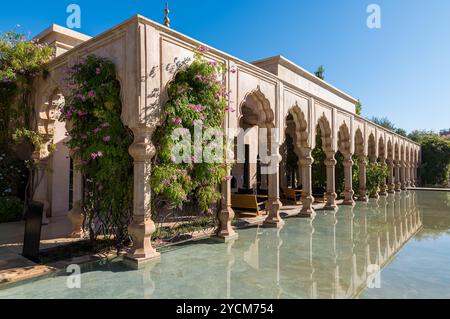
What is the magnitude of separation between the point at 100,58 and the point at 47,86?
3.14m

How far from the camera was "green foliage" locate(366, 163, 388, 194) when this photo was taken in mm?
14528

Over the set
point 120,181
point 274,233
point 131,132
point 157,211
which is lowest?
point 274,233

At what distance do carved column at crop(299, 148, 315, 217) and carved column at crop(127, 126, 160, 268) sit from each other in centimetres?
591

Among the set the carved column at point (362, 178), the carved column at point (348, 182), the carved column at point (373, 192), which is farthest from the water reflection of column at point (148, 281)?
the carved column at point (373, 192)

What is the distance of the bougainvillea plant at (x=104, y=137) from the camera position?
15.9 ft

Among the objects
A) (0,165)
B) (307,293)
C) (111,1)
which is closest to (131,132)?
(307,293)

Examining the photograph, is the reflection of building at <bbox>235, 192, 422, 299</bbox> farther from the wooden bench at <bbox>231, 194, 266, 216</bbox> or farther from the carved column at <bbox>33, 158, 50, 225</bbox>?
the carved column at <bbox>33, 158, 50, 225</bbox>

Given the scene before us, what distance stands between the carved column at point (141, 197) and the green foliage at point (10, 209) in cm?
555

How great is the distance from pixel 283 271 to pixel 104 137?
361cm

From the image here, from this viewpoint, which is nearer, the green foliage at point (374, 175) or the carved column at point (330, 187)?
the carved column at point (330, 187)

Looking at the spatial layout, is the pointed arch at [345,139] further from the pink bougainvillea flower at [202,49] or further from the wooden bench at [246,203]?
the pink bougainvillea flower at [202,49]

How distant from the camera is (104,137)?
4.77 meters

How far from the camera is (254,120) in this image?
13.1 metres

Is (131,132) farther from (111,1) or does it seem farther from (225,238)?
(111,1)
